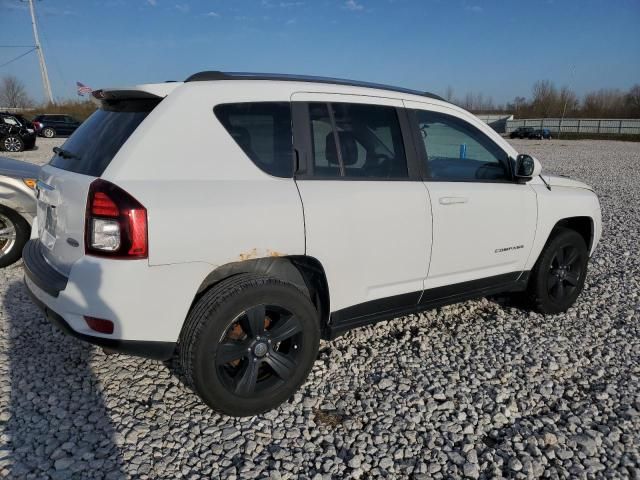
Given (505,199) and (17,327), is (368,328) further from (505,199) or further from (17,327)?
(17,327)

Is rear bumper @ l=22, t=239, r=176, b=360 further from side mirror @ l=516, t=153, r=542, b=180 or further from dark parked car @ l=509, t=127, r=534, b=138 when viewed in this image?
dark parked car @ l=509, t=127, r=534, b=138

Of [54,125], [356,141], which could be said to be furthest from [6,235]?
[54,125]

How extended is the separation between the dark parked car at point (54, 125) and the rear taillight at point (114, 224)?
30.3 metres

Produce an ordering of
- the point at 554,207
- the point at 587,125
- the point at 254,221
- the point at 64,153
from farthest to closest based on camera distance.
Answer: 1. the point at 587,125
2. the point at 554,207
3. the point at 64,153
4. the point at 254,221

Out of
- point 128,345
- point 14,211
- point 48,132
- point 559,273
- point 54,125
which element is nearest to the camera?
point 128,345

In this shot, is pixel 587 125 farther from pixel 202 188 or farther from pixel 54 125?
pixel 202 188

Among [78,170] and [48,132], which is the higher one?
[78,170]

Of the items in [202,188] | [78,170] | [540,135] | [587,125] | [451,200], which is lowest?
[540,135]

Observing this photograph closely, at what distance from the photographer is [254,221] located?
101 inches

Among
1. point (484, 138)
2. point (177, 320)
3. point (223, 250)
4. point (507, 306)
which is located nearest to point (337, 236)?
point (223, 250)

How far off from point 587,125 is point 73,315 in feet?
218

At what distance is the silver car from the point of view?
203 inches

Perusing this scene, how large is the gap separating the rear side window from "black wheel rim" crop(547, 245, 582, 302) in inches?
107

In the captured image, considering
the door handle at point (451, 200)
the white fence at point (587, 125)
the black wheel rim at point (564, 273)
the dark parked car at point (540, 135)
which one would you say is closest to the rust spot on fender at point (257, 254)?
the door handle at point (451, 200)
